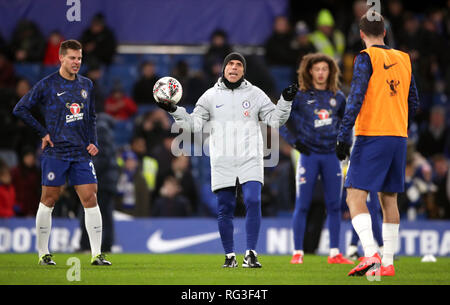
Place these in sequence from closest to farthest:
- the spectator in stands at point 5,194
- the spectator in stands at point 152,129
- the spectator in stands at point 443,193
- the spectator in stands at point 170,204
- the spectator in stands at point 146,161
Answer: the spectator in stands at point 5,194 → the spectator in stands at point 170,204 → the spectator in stands at point 443,193 → the spectator in stands at point 146,161 → the spectator in stands at point 152,129

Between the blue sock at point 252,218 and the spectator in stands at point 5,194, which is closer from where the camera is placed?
the blue sock at point 252,218

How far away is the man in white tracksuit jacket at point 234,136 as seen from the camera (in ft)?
29.7

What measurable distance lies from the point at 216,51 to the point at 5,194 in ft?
21.7

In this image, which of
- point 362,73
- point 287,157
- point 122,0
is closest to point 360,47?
point 287,157

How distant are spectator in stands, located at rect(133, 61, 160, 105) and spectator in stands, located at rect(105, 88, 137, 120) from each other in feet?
1.21

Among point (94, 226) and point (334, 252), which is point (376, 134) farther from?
point (94, 226)

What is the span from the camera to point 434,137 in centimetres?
1805

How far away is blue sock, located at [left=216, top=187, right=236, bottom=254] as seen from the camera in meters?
9.13

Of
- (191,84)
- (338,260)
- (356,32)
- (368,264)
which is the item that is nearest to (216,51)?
(191,84)

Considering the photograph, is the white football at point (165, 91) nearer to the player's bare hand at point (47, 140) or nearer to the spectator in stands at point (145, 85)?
the player's bare hand at point (47, 140)

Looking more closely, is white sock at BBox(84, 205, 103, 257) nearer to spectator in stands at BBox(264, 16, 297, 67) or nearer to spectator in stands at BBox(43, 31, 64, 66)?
spectator in stands at BBox(43, 31, 64, 66)

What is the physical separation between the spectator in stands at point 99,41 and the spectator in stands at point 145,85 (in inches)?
45.6

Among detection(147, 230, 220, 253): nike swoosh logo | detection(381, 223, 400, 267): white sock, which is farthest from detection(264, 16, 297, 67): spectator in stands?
detection(381, 223, 400, 267): white sock

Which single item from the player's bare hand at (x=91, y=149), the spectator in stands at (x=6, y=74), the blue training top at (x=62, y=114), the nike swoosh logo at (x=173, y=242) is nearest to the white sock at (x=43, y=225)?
the blue training top at (x=62, y=114)
